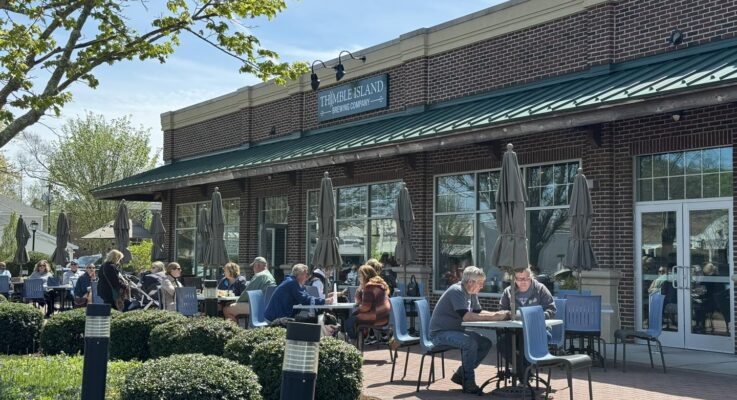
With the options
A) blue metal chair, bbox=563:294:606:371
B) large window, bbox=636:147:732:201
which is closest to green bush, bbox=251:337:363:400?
blue metal chair, bbox=563:294:606:371

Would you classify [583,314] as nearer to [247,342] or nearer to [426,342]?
[426,342]

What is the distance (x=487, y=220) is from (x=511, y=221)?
6.67 meters

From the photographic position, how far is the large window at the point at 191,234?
2588cm

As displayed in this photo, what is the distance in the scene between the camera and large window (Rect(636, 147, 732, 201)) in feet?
41.8

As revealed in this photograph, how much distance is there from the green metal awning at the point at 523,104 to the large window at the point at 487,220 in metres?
1.35

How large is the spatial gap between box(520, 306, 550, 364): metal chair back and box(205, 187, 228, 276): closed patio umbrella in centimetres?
1004

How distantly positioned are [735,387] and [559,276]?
5.63 meters

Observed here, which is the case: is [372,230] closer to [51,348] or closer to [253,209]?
[253,209]

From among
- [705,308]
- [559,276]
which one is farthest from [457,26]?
[705,308]

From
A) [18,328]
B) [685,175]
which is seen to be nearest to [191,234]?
[18,328]

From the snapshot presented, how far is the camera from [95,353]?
6.68 m

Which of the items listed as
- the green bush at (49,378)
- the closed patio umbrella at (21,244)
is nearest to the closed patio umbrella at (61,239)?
the closed patio umbrella at (21,244)

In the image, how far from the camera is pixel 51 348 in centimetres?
1177

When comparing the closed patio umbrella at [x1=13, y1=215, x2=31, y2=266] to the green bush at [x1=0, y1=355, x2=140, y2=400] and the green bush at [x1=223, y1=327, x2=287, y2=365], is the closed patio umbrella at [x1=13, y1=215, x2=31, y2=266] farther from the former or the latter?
the green bush at [x1=223, y1=327, x2=287, y2=365]
